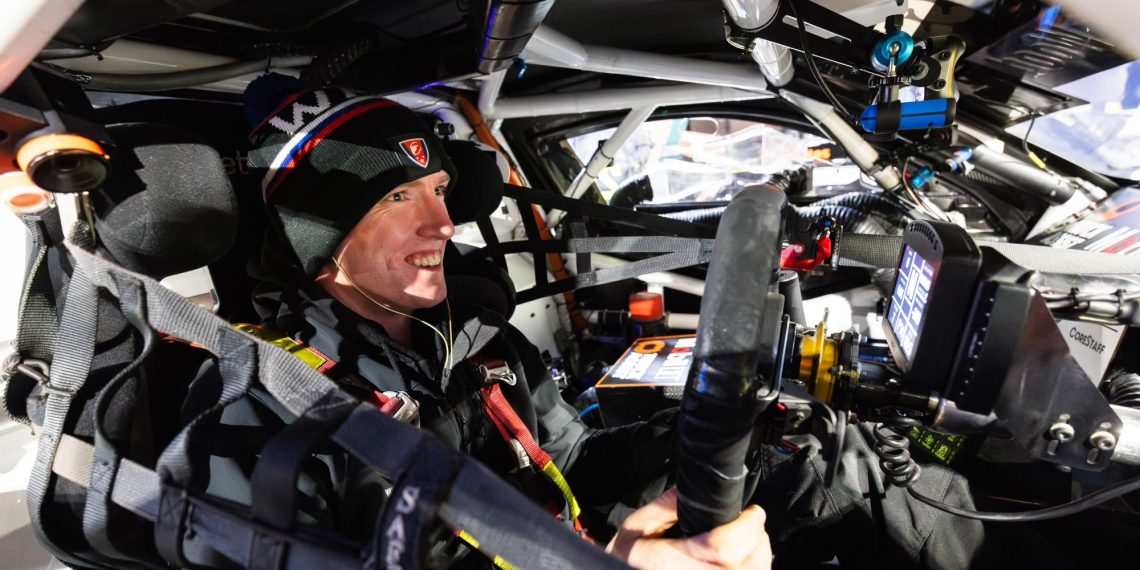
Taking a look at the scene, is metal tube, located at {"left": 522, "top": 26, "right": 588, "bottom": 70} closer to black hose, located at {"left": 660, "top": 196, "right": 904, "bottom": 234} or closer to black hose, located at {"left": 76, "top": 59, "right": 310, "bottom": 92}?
black hose, located at {"left": 76, "top": 59, "right": 310, "bottom": 92}

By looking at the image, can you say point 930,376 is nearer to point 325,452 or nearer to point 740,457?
point 740,457

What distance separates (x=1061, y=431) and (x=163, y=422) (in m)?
1.31

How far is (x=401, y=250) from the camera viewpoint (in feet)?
4.24

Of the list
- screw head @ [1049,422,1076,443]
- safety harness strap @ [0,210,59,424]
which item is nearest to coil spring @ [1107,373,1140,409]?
screw head @ [1049,422,1076,443]

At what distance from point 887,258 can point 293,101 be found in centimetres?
181

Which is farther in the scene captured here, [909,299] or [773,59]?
[773,59]

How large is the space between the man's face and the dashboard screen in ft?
3.03

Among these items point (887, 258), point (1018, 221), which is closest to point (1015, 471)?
point (887, 258)

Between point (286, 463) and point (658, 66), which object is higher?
point (658, 66)

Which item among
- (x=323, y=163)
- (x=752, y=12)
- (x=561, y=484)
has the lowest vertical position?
(x=561, y=484)

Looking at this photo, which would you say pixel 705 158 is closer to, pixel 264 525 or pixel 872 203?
pixel 872 203

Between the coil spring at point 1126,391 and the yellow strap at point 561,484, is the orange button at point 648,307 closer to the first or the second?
the yellow strap at point 561,484

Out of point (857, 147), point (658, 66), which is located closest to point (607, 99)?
point (658, 66)

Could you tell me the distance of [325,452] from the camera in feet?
3.22
